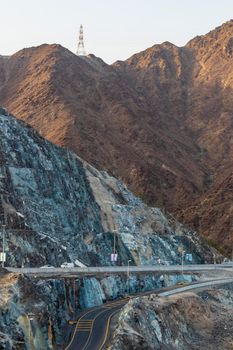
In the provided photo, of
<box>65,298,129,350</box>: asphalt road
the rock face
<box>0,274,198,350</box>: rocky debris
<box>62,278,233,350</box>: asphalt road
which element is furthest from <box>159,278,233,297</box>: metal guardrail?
the rock face

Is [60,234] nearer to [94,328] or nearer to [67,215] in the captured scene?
[67,215]

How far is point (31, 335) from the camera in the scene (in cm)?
5416

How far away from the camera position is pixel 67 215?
114125 millimetres

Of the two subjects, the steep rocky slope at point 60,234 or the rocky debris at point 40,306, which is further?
the steep rocky slope at point 60,234

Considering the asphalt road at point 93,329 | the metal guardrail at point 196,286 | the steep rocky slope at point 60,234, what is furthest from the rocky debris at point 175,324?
the steep rocky slope at point 60,234

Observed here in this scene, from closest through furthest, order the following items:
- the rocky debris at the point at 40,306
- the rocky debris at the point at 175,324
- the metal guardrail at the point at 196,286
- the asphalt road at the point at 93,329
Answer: the rocky debris at the point at 40,306, the asphalt road at the point at 93,329, the rocky debris at the point at 175,324, the metal guardrail at the point at 196,286

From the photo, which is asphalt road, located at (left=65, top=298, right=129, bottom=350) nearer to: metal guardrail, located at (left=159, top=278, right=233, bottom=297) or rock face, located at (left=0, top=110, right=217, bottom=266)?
metal guardrail, located at (left=159, top=278, right=233, bottom=297)

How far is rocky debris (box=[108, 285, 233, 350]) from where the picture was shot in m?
61.5

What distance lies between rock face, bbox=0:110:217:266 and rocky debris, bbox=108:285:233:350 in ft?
65.9

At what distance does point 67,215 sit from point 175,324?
43.1 meters

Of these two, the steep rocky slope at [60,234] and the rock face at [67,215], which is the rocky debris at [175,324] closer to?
the steep rocky slope at [60,234]

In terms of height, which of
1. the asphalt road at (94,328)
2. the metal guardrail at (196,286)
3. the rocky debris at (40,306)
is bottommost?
the metal guardrail at (196,286)

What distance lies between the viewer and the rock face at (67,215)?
95875 millimetres

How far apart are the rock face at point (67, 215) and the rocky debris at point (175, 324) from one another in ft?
65.9
